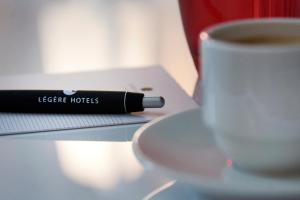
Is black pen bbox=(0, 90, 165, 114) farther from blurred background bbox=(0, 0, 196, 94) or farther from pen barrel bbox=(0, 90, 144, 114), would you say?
blurred background bbox=(0, 0, 196, 94)

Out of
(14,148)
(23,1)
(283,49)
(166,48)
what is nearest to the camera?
(283,49)

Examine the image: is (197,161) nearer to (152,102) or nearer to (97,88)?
(152,102)

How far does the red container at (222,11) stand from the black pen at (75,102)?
0.22ft

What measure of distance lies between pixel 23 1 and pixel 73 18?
92 millimetres

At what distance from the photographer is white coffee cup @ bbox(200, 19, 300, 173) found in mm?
363

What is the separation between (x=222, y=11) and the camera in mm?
756

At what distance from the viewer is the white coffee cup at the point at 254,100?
1.19 feet

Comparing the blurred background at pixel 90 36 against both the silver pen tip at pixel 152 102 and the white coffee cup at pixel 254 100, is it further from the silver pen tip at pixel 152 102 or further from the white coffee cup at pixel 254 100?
the white coffee cup at pixel 254 100

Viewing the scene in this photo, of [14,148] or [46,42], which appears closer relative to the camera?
[14,148]

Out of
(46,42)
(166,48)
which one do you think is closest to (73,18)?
(46,42)

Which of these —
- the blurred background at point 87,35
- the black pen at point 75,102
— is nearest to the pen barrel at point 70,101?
the black pen at point 75,102

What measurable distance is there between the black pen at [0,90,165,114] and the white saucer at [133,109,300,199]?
0.16 metres

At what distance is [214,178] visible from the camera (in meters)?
0.38

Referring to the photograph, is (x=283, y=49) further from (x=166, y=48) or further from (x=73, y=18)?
(x=73, y=18)
